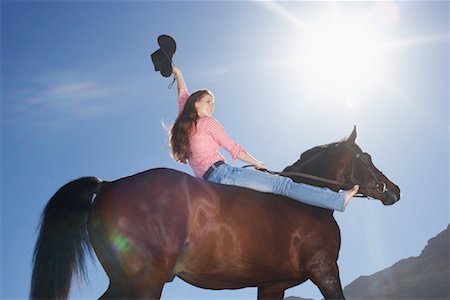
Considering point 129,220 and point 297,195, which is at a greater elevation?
point 297,195

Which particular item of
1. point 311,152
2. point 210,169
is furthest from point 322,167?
point 210,169

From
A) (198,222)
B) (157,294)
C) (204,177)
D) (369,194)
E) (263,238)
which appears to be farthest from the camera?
(369,194)

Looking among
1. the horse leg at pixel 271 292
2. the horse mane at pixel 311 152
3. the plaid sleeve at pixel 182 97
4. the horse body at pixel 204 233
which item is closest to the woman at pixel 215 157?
the horse body at pixel 204 233

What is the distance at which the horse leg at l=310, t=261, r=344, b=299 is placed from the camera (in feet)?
22.1

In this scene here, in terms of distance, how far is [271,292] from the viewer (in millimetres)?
7547

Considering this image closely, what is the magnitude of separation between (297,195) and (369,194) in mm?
1846

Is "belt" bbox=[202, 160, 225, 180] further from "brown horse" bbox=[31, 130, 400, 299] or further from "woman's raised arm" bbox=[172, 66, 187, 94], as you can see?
"woman's raised arm" bbox=[172, 66, 187, 94]

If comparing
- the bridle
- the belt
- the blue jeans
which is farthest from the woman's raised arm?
the bridle

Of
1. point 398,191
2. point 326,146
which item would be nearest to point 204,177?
point 326,146

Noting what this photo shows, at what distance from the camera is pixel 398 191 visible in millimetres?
8289

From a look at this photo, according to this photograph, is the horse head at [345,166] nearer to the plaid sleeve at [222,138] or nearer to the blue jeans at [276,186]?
the blue jeans at [276,186]

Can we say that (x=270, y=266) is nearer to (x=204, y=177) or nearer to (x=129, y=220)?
(x=204, y=177)

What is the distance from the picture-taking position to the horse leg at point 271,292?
24.6 ft

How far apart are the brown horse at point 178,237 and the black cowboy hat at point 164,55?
2.22 m
